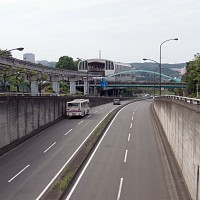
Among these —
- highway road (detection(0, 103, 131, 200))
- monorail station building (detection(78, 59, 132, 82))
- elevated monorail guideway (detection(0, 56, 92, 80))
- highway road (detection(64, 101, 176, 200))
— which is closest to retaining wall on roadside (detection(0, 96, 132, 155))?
highway road (detection(0, 103, 131, 200))

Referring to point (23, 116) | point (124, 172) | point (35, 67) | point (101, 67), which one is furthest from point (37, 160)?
point (101, 67)

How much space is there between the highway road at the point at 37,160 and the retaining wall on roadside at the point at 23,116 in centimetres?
95

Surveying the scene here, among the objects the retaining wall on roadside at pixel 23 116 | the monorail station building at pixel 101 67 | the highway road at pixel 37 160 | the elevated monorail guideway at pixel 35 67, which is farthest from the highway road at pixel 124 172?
the monorail station building at pixel 101 67

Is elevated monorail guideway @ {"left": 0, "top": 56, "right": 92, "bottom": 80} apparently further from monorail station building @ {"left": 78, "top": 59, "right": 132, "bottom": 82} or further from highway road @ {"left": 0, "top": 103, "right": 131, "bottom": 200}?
monorail station building @ {"left": 78, "top": 59, "right": 132, "bottom": 82}

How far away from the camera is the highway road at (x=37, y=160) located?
892 inches

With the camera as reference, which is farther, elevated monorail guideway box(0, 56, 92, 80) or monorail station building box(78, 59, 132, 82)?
monorail station building box(78, 59, 132, 82)

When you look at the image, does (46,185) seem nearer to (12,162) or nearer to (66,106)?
(12,162)

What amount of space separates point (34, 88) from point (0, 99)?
134 ft

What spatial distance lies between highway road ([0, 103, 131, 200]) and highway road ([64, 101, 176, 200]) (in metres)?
2.39

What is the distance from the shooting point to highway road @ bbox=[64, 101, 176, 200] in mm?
21389

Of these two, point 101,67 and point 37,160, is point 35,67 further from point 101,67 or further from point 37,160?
point 101,67

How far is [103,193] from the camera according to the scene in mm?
21562

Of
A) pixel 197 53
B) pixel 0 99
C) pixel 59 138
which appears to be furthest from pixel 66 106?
pixel 197 53

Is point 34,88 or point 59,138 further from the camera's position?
point 34,88
